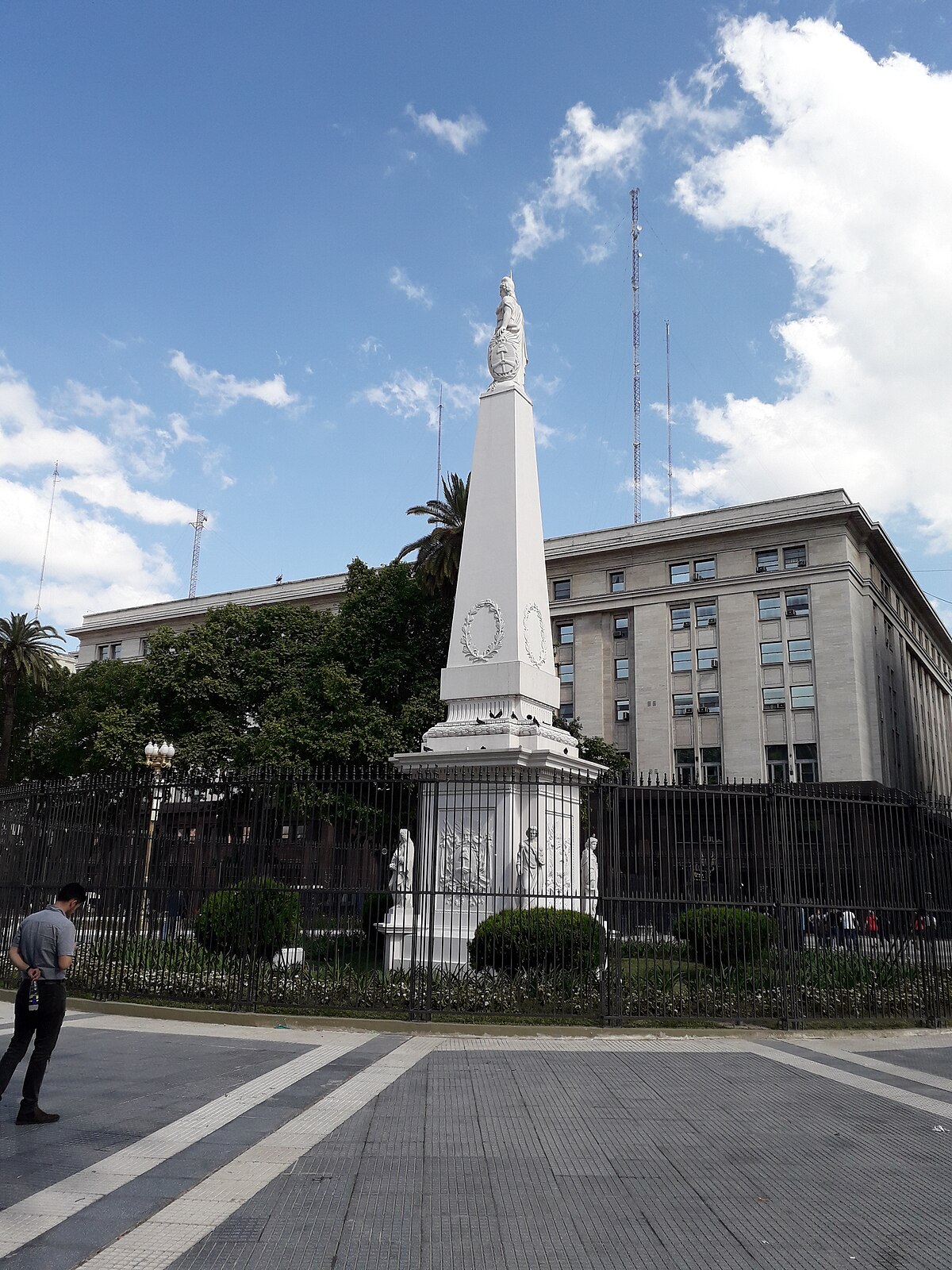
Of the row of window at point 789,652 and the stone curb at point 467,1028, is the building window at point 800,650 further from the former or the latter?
the stone curb at point 467,1028

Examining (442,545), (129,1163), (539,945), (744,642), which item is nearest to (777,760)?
(744,642)

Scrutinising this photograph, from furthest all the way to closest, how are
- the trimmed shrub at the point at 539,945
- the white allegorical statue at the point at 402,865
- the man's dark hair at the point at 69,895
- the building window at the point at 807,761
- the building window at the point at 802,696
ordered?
1. the building window at the point at 802,696
2. the building window at the point at 807,761
3. the white allegorical statue at the point at 402,865
4. the trimmed shrub at the point at 539,945
5. the man's dark hair at the point at 69,895

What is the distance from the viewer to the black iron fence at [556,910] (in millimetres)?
12094

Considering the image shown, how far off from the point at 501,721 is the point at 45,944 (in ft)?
33.5

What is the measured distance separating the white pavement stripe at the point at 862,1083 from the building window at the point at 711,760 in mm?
36859

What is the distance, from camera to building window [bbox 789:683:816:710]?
45.2m

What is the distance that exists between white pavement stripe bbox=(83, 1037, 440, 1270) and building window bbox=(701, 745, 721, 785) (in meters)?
40.1

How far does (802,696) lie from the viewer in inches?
1790

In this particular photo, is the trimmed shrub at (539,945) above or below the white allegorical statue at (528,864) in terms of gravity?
below

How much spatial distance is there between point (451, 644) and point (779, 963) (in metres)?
8.34

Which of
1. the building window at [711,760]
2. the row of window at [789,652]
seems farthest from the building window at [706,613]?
the building window at [711,760]

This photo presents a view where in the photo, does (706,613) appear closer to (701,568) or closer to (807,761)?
(701,568)

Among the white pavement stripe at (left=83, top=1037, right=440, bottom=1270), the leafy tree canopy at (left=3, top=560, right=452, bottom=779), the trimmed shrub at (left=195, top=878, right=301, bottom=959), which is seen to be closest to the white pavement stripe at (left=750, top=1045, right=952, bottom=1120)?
the white pavement stripe at (left=83, top=1037, right=440, bottom=1270)

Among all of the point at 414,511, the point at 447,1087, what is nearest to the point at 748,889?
the point at 447,1087
